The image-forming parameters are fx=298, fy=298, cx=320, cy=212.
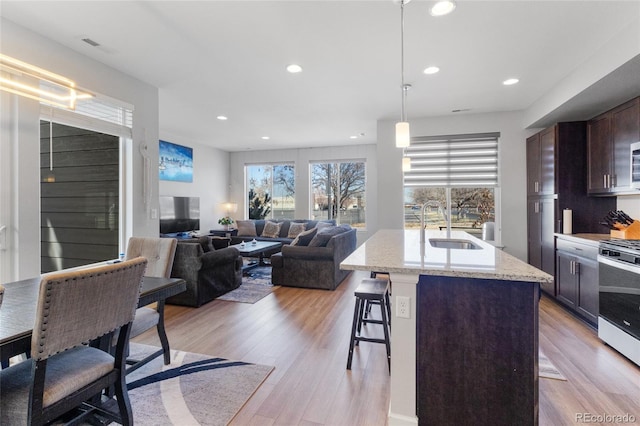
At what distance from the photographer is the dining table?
1.25m

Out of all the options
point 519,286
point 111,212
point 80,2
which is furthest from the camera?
A: point 111,212

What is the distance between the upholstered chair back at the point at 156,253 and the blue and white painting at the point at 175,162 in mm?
4275

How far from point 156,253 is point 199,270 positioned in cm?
116

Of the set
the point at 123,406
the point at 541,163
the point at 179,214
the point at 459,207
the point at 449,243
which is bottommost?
the point at 123,406

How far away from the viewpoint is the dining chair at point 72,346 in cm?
122

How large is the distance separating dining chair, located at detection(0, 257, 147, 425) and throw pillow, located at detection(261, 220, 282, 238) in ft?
19.7

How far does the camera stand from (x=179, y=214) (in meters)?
6.74

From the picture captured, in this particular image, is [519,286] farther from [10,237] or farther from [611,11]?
[10,237]

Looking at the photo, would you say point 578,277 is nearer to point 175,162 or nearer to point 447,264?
point 447,264

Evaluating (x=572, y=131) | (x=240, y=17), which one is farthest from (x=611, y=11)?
(x=240, y=17)

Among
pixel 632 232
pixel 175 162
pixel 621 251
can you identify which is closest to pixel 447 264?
pixel 621 251

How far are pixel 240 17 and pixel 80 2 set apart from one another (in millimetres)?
1189

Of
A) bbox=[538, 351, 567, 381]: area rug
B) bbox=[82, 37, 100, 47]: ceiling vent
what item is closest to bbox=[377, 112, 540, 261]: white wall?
bbox=[538, 351, 567, 381]: area rug

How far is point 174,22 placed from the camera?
8.19ft
